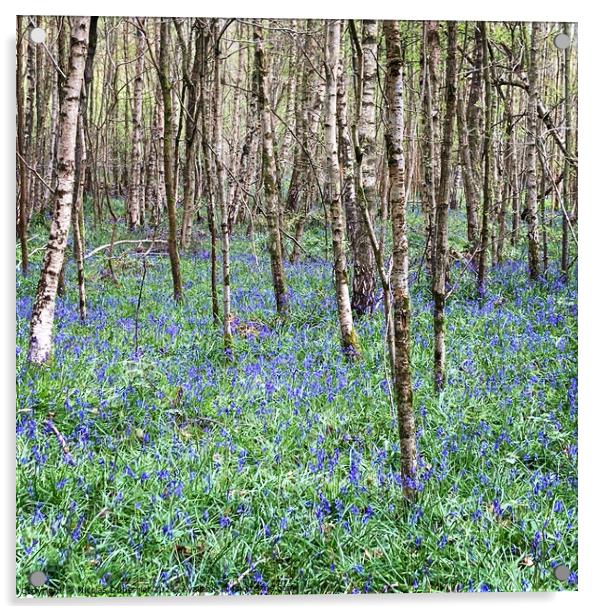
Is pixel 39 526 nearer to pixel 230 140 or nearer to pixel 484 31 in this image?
pixel 230 140

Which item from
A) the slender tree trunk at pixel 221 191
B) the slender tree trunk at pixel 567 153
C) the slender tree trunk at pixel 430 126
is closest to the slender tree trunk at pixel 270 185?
the slender tree trunk at pixel 221 191

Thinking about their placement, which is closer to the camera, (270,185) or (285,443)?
(285,443)

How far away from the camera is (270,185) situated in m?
4.63

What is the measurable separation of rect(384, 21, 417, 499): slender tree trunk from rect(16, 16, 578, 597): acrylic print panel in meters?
0.01

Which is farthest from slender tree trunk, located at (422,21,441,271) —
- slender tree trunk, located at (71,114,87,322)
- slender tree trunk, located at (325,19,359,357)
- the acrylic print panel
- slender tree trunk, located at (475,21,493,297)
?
slender tree trunk, located at (71,114,87,322)

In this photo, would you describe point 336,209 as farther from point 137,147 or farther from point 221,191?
point 137,147

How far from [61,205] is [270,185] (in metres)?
1.41

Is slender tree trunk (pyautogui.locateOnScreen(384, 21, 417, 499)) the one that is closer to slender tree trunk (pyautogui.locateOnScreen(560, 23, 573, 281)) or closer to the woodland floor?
the woodland floor

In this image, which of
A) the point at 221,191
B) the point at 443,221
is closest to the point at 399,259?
the point at 443,221

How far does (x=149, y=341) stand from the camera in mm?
4070

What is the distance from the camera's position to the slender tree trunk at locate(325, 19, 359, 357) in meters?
4.21

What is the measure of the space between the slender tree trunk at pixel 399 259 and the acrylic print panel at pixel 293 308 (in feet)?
0.04

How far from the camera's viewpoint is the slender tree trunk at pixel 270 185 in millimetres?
4250
